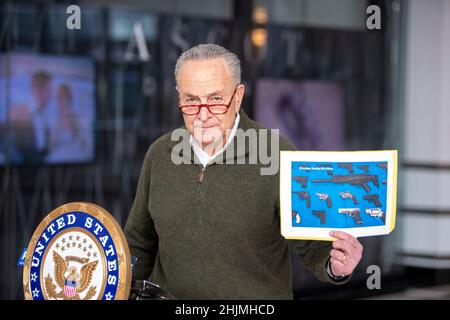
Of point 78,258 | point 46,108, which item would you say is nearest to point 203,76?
point 78,258

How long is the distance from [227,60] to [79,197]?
3.34 metres

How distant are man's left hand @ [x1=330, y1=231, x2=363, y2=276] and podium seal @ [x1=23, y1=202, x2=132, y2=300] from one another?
44 centimetres

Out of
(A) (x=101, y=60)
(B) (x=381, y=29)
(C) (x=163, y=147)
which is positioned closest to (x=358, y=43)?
(B) (x=381, y=29)

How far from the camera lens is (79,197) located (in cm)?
520

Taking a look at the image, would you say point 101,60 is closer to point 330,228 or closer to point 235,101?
point 235,101

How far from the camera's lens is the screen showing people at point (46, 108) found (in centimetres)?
487

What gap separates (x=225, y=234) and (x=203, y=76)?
0.38m

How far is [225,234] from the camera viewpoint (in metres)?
2.05

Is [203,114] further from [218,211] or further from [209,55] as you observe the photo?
[218,211]

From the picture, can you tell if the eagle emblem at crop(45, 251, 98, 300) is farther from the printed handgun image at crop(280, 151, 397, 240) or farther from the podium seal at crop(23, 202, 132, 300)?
the printed handgun image at crop(280, 151, 397, 240)

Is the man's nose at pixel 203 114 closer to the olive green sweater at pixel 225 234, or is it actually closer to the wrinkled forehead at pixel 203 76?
the wrinkled forehead at pixel 203 76

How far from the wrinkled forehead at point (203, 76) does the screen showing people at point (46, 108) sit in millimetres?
3068

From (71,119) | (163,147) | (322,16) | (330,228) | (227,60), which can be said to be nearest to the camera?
(330,228)

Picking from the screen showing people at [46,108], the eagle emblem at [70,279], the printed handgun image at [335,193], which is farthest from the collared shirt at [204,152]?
the screen showing people at [46,108]
